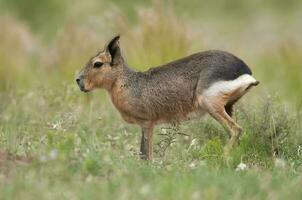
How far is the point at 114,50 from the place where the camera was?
902cm

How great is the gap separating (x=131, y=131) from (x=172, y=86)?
56.5 inches

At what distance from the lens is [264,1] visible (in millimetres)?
23656

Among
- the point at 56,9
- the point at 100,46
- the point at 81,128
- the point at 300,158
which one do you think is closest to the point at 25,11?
the point at 56,9

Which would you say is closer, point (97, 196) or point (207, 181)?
point (97, 196)

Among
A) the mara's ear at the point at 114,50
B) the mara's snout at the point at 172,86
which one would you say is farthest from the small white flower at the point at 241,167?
the mara's ear at the point at 114,50

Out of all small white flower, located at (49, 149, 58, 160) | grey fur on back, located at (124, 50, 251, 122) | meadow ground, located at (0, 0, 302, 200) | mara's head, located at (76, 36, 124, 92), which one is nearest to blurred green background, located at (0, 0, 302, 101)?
meadow ground, located at (0, 0, 302, 200)

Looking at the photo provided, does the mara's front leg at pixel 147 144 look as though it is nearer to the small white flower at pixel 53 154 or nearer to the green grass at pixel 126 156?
the green grass at pixel 126 156

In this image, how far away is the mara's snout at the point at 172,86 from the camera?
853 centimetres

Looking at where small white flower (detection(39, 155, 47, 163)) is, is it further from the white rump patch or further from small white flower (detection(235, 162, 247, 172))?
the white rump patch

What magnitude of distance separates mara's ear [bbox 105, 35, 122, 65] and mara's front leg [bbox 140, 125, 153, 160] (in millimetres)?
774

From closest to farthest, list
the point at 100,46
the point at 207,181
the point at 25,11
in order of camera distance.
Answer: the point at 207,181, the point at 100,46, the point at 25,11

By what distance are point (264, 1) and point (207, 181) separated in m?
17.6

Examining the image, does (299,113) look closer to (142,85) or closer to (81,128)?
(142,85)

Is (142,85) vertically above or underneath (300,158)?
above
